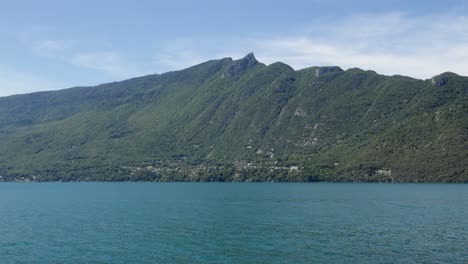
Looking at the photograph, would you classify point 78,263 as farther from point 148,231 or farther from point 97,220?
point 97,220

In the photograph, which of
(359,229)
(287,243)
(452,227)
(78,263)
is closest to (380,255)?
(287,243)

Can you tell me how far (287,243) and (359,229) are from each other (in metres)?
19.3

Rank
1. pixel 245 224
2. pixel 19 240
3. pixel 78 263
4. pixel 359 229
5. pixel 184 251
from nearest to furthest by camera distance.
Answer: pixel 78 263 < pixel 184 251 < pixel 19 240 < pixel 359 229 < pixel 245 224

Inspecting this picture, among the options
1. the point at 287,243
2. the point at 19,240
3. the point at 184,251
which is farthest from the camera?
the point at 19,240

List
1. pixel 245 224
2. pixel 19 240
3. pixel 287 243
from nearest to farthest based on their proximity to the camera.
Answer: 1. pixel 287 243
2. pixel 19 240
3. pixel 245 224

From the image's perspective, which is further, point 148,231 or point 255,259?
point 148,231

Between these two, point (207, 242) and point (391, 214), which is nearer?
point (207, 242)

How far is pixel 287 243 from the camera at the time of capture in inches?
2783

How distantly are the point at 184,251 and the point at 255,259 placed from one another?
35.9 feet

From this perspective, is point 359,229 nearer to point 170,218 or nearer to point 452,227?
point 452,227

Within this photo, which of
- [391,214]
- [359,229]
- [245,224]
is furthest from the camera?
[391,214]

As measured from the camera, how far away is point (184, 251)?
217 feet

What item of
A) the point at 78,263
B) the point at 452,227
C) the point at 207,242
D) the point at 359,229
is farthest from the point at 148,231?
the point at 452,227

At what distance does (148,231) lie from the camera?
3310 inches
